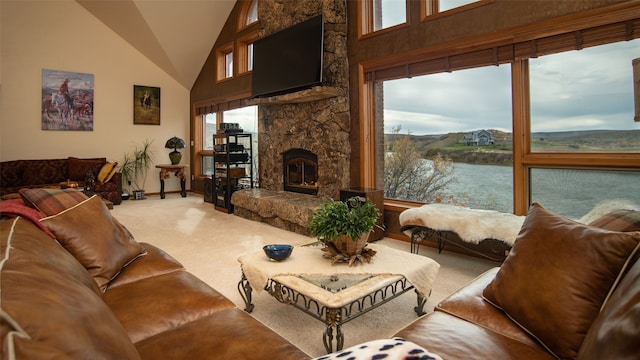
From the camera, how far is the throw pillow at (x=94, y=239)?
5.52ft

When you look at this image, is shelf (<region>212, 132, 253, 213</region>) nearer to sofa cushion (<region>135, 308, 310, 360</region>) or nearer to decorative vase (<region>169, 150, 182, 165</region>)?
decorative vase (<region>169, 150, 182, 165</region>)

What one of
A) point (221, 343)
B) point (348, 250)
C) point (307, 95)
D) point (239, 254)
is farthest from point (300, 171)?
point (221, 343)

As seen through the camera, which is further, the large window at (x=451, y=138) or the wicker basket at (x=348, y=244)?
the large window at (x=451, y=138)

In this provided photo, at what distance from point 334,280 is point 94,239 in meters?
1.26

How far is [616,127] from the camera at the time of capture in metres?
2.88

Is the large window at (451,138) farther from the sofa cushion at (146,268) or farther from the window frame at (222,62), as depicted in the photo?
the window frame at (222,62)

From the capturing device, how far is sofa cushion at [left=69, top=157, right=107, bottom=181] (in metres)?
6.64

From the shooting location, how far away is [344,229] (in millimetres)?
2066

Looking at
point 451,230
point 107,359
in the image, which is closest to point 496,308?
point 107,359

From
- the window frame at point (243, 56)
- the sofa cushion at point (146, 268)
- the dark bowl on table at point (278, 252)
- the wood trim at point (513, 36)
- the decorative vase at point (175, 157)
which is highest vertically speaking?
the window frame at point (243, 56)

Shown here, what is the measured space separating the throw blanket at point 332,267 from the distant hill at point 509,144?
6.23ft

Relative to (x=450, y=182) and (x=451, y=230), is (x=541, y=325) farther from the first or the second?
(x=450, y=182)

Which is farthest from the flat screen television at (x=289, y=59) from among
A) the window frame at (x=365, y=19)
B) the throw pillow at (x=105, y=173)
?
the throw pillow at (x=105, y=173)

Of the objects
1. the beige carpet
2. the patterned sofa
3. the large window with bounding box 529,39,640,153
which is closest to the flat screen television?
the beige carpet
